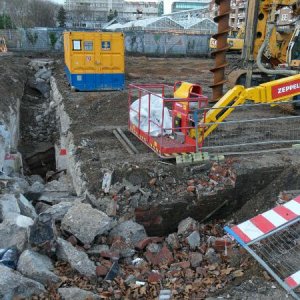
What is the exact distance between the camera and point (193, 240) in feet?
20.3

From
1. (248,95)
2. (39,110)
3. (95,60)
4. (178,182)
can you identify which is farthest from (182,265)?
(39,110)

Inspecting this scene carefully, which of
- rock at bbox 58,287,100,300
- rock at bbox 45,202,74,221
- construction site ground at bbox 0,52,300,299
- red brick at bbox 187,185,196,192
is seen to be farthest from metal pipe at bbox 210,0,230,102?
rock at bbox 58,287,100,300

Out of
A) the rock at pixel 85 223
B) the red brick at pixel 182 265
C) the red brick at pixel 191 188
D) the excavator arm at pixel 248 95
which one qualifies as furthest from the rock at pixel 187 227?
the excavator arm at pixel 248 95

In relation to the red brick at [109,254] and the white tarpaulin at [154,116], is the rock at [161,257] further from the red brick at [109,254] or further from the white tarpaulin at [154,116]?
the white tarpaulin at [154,116]

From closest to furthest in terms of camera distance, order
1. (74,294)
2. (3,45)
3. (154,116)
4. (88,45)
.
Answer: (74,294) → (154,116) → (88,45) → (3,45)

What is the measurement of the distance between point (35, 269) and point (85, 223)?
4.20 feet

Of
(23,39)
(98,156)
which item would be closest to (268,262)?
(98,156)

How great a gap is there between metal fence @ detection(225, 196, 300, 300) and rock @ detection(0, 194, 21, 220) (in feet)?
10.8

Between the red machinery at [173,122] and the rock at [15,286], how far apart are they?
4.06 meters

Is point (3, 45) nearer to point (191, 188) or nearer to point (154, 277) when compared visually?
point (191, 188)

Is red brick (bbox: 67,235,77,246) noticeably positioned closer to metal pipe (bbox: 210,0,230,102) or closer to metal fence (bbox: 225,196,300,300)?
metal fence (bbox: 225,196,300,300)

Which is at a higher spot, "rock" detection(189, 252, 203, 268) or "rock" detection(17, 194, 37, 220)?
"rock" detection(17, 194, 37, 220)

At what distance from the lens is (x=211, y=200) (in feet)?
23.6

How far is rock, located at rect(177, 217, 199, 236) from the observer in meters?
6.50
